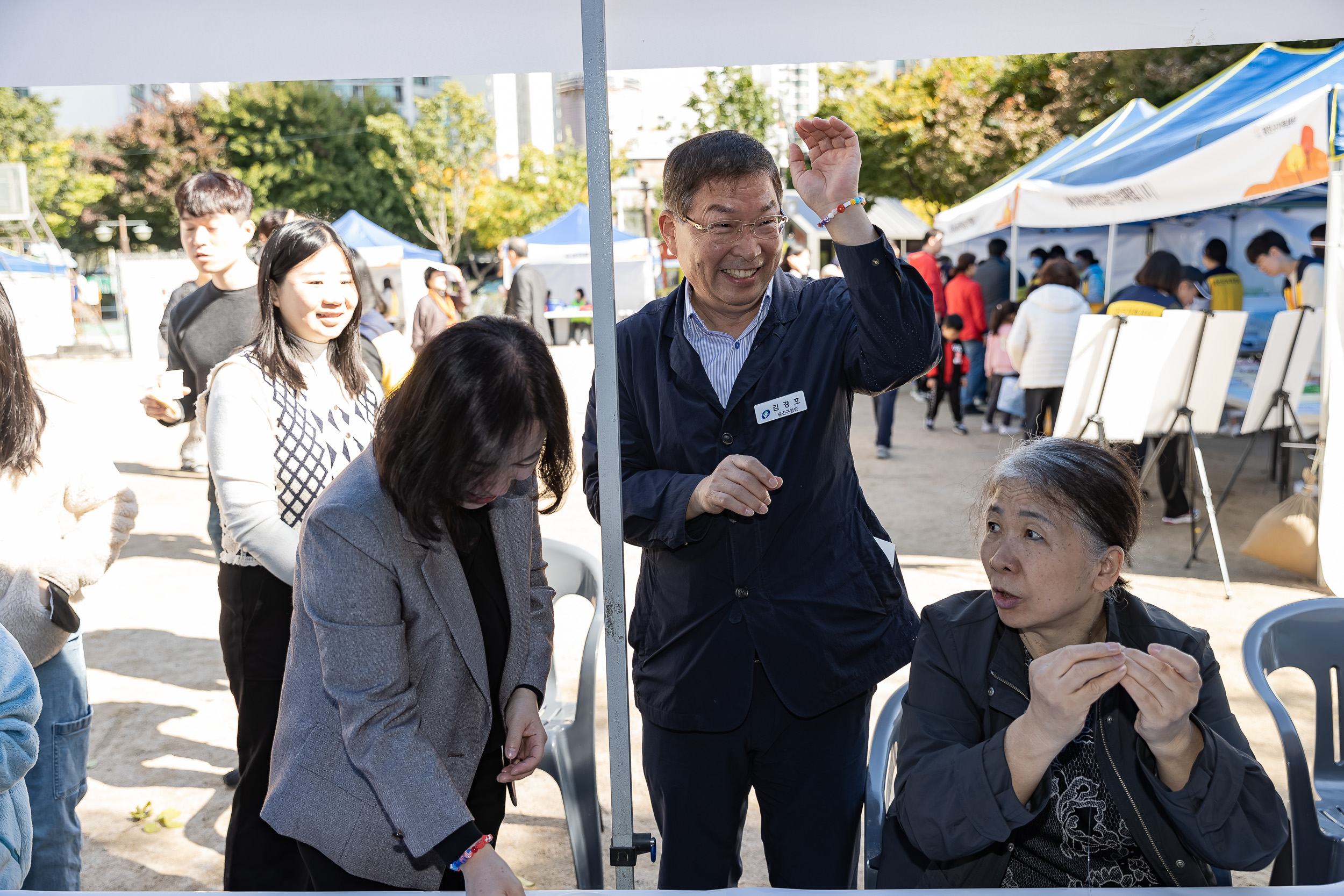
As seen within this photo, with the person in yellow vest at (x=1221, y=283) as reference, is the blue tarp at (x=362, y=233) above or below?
above

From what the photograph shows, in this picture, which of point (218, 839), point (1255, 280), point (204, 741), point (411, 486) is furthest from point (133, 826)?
point (1255, 280)

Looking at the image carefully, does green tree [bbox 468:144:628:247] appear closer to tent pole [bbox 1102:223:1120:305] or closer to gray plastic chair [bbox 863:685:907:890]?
tent pole [bbox 1102:223:1120:305]

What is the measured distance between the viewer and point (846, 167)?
164 centimetres

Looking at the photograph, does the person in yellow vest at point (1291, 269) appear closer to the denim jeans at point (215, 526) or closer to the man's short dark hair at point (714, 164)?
the man's short dark hair at point (714, 164)

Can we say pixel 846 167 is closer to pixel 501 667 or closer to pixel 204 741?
pixel 501 667

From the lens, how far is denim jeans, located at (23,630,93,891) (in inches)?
78.1

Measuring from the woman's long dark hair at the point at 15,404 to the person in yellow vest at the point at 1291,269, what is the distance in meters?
6.72

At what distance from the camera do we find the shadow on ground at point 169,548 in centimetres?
635

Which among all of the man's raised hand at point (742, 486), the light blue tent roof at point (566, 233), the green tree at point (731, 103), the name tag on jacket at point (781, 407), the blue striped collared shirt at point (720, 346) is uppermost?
the green tree at point (731, 103)

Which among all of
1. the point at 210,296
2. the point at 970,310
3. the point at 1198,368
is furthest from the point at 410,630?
the point at 970,310

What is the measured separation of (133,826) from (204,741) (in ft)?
2.14

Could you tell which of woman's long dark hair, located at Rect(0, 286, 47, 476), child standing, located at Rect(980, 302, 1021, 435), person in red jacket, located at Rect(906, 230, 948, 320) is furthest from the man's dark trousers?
person in red jacket, located at Rect(906, 230, 948, 320)

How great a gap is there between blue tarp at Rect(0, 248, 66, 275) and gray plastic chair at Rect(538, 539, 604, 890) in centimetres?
2578

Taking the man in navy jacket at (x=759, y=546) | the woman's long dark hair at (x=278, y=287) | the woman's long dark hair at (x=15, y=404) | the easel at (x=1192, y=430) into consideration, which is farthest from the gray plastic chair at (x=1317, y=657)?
the easel at (x=1192, y=430)
